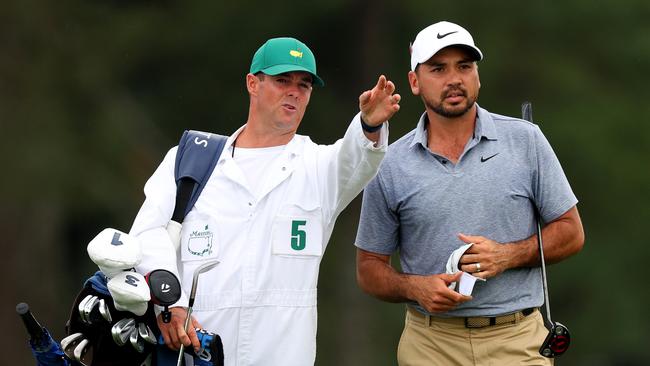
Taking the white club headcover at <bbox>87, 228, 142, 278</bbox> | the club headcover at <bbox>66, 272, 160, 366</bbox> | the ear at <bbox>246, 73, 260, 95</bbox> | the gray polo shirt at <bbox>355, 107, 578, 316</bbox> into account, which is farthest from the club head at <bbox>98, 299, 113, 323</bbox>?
the gray polo shirt at <bbox>355, 107, 578, 316</bbox>

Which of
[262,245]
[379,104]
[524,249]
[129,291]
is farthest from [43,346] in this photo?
[524,249]

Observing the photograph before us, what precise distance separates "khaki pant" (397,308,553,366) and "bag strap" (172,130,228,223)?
1.19m

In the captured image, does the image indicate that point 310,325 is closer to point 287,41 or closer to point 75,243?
point 287,41

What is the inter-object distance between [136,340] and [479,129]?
69.8 inches

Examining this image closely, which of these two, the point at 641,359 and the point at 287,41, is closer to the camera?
the point at 287,41

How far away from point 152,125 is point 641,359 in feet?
23.8

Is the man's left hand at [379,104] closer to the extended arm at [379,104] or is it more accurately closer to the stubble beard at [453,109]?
the extended arm at [379,104]

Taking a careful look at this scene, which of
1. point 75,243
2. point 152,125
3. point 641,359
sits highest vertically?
point 152,125

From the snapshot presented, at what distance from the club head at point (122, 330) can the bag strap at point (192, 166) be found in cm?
56

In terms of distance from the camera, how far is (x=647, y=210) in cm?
2117

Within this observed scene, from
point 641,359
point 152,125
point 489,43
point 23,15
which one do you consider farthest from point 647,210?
point 23,15

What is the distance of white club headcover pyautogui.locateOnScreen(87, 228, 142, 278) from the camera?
632 cm

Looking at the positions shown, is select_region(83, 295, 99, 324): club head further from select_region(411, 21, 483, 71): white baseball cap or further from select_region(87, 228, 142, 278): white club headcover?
select_region(411, 21, 483, 71): white baseball cap

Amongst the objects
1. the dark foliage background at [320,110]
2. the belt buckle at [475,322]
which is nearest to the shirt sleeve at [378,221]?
the belt buckle at [475,322]
